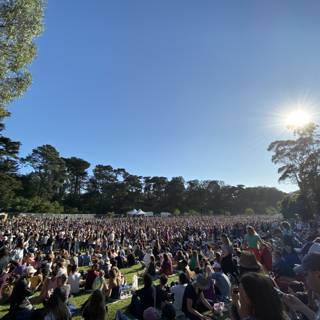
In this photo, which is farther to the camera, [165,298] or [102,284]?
[102,284]

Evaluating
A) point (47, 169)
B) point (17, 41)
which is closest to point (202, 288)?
point (17, 41)

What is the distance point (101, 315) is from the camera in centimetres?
395

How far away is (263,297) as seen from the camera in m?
1.88

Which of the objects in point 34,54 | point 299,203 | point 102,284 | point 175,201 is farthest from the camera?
point 175,201

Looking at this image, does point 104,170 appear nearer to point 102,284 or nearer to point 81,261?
point 81,261

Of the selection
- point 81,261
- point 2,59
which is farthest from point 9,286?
point 2,59

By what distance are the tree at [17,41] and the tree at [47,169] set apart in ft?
184

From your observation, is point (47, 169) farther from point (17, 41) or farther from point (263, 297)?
point (263, 297)

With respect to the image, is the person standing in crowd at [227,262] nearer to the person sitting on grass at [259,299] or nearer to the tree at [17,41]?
the person sitting on grass at [259,299]

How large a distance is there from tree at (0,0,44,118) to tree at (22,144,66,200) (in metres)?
56.0

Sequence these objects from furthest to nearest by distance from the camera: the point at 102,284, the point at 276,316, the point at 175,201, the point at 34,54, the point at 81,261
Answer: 1. the point at 175,201
2. the point at 81,261
3. the point at 34,54
4. the point at 102,284
5. the point at 276,316

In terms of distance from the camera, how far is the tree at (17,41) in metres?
9.91

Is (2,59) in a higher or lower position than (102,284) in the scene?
higher

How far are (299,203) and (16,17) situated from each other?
38.8 m
